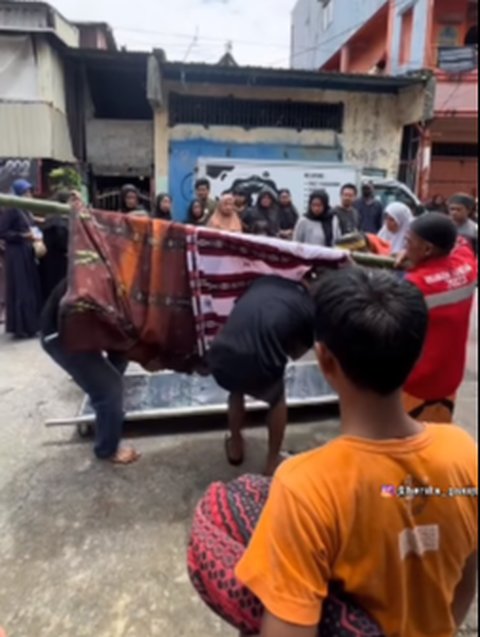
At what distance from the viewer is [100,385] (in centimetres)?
258

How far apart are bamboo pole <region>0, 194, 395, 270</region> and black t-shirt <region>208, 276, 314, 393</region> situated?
332 millimetres

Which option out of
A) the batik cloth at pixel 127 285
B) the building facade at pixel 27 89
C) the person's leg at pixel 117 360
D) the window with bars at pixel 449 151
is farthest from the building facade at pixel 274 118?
the batik cloth at pixel 127 285

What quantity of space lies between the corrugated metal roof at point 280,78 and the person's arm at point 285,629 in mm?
10353

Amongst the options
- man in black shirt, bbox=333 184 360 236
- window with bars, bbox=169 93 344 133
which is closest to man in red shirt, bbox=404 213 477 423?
man in black shirt, bbox=333 184 360 236

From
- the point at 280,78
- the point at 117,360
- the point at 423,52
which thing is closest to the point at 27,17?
the point at 280,78

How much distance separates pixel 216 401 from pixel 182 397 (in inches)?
9.3

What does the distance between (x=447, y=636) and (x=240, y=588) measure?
391mm

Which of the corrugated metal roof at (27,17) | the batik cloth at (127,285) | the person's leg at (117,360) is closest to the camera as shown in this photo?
the batik cloth at (127,285)

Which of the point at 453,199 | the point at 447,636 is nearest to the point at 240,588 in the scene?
the point at 447,636

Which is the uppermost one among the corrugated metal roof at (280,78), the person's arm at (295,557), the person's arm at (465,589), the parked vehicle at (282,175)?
the corrugated metal roof at (280,78)

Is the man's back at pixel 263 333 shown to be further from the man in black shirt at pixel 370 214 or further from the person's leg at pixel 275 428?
the man in black shirt at pixel 370 214

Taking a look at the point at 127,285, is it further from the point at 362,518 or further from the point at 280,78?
the point at 280,78

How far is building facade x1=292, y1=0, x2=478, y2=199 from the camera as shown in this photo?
3029 millimetres

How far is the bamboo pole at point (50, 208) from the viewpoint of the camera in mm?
2080
